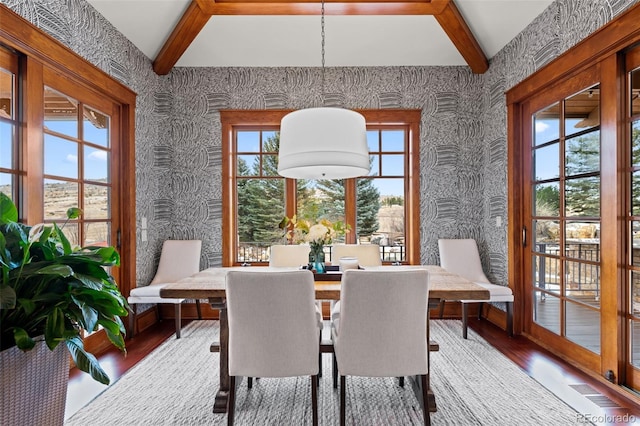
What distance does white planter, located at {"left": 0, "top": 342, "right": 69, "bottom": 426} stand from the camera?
130cm

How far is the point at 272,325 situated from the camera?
6.11ft

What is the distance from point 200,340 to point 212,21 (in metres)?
3.13

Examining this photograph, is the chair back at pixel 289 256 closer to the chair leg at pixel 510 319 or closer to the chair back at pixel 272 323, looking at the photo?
the chair back at pixel 272 323

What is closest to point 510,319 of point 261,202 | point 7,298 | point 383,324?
Result: point 383,324

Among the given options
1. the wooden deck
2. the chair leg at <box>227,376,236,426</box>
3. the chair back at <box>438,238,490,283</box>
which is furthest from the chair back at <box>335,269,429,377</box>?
the chair back at <box>438,238,490,283</box>

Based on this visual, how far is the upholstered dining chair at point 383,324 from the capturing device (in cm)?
182

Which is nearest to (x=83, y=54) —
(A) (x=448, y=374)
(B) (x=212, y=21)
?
(B) (x=212, y=21)

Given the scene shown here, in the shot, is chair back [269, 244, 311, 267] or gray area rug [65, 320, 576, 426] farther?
chair back [269, 244, 311, 267]

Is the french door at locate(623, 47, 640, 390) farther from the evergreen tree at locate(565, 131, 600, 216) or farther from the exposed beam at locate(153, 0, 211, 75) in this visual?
the exposed beam at locate(153, 0, 211, 75)

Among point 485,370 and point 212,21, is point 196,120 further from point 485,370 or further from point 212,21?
point 485,370

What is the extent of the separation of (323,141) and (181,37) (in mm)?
2455

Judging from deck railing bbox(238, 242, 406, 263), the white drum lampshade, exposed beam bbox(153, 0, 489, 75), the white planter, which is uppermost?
exposed beam bbox(153, 0, 489, 75)

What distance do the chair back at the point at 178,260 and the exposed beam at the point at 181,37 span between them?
75.3 inches

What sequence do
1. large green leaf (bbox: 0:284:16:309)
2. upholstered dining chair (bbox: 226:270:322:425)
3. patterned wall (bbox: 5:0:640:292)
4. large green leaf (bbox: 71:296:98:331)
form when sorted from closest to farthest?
1. large green leaf (bbox: 0:284:16:309)
2. large green leaf (bbox: 71:296:98:331)
3. upholstered dining chair (bbox: 226:270:322:425)
4. patterned wall (bbox: 5:0:640:292)
